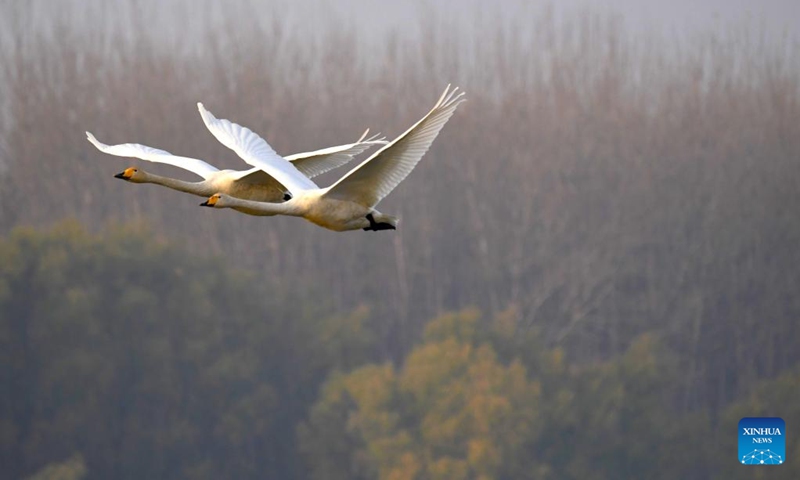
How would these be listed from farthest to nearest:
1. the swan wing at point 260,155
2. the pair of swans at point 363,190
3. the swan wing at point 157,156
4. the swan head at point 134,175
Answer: the swan wing at point 157,156 → the swan head at point 134,175 → the swan wing at point 260,155 → the pair of swans at point 363,190

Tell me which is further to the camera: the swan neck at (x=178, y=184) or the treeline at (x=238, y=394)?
the treeline at (x=238, y=394)

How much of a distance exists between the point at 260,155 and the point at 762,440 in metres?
43.5

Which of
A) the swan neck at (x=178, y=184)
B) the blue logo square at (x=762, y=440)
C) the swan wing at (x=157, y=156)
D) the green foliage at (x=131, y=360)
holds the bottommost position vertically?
the blue logo square at (x=762, y=440)

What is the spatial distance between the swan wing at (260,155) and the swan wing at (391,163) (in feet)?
2.43

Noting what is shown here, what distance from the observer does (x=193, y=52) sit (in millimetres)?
76625

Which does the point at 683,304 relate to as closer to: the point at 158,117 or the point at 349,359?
the point at 349,359

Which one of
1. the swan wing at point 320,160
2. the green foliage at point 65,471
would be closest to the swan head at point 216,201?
the swan wing at point 320,160

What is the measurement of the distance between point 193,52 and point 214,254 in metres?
13.6

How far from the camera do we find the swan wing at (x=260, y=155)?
17406mm

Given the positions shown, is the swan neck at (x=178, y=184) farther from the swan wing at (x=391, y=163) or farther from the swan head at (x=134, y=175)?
the swan wing at (x=391, y=163)

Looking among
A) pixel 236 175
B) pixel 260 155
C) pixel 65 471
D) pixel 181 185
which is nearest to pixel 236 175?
pixel 236 175

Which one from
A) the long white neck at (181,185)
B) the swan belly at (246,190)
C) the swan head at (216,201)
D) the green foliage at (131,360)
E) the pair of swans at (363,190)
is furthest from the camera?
the green foliage at (131,360)

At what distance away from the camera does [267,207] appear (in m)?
17.0

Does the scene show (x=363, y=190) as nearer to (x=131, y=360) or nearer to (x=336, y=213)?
(x=336, y=213)
